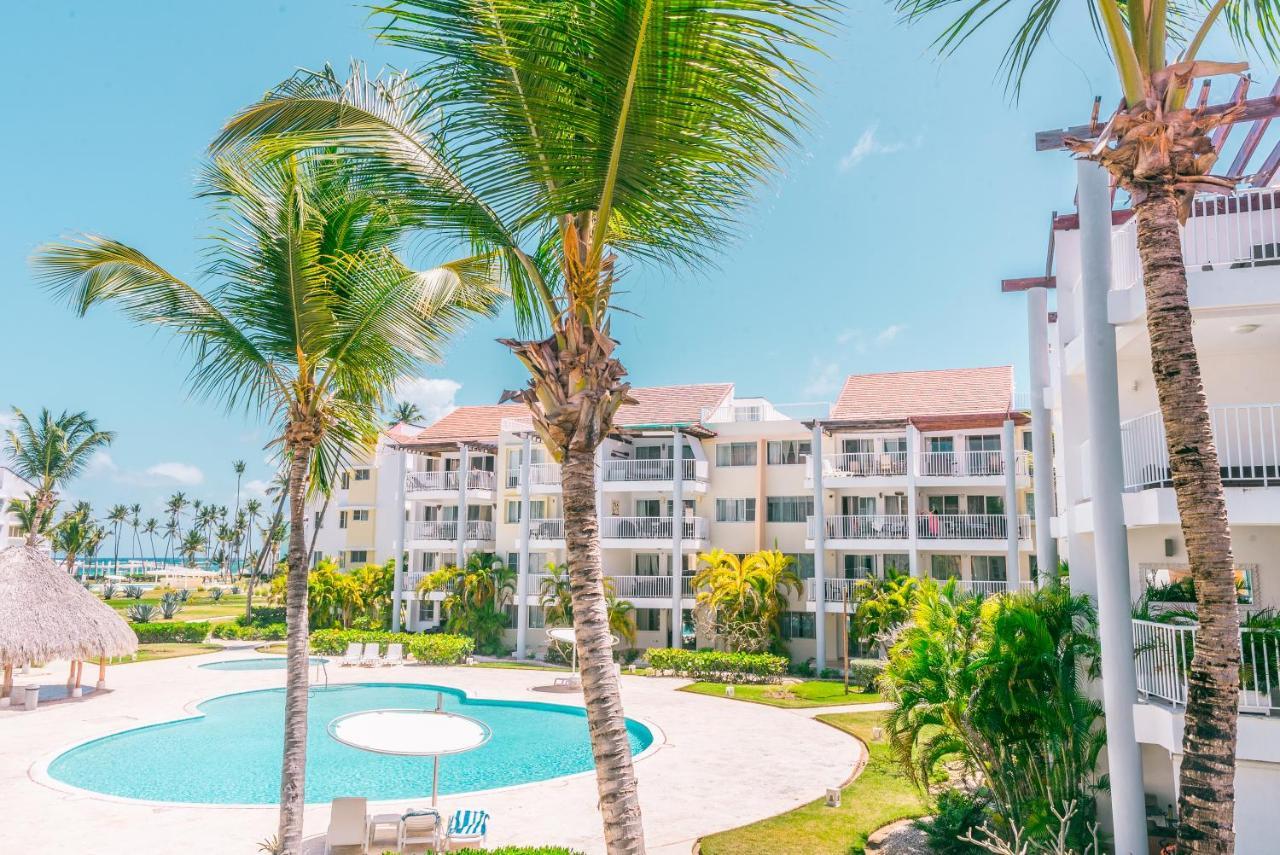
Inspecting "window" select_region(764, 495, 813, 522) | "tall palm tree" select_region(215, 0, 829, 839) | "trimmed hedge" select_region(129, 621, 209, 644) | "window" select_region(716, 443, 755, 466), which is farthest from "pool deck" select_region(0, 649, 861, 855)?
"trimmed hedge" select_region(129, 621, 209, 644)

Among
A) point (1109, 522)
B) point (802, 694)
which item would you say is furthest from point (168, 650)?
point (1109, 522)

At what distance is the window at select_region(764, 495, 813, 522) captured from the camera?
31.1 meters

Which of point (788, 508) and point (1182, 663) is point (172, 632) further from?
point (1182, 663)

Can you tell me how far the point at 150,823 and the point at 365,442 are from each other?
669 cm

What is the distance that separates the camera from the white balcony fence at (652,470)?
3127cm

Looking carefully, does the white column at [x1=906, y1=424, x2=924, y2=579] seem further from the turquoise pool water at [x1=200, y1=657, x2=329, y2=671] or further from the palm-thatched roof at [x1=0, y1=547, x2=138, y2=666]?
the palm-thatched roof at [x1=0, y1=547, x2=138, y2=666]

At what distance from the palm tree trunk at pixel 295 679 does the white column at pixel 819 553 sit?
67.8 ft

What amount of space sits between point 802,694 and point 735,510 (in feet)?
31.5

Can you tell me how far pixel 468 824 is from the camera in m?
11.3

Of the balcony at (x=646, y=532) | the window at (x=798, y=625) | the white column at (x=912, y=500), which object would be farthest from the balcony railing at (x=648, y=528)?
the white column at (x=912, y=500)

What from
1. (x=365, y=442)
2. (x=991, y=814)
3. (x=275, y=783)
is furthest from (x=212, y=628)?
(x=991, y=814)

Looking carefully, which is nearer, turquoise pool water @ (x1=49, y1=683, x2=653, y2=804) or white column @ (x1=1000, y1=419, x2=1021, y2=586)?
turquoise pool water @ (x1=49, y1=683, x2=653, y2=804)

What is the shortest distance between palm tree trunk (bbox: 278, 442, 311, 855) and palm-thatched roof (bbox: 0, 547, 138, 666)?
608 inches

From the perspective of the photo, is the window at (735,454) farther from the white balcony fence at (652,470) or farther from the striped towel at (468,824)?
the striped towel at (468,824)
